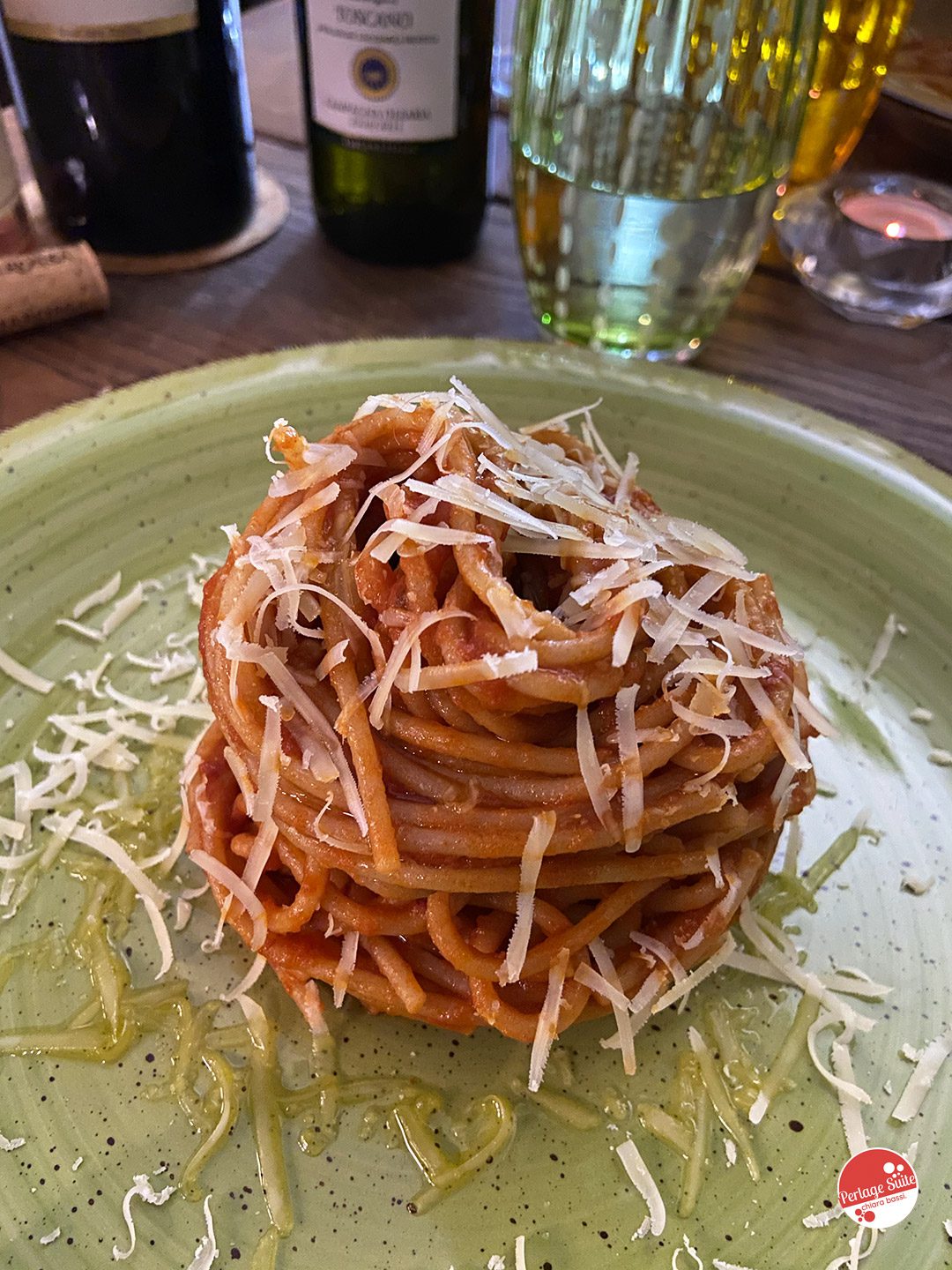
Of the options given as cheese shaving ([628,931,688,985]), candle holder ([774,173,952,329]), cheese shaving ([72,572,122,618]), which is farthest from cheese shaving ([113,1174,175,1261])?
candle holder ([774,173,952,329])

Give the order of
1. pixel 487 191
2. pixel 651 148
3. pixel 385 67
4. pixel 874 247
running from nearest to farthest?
pixel 651 148, pixel 385 67, pixel 874 247, pixel 487 191

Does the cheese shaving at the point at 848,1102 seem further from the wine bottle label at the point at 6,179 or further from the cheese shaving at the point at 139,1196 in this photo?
the wine bottle label at the point at 6,179

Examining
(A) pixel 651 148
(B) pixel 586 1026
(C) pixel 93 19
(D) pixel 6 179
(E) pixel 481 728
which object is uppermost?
(C) pixel 93 19

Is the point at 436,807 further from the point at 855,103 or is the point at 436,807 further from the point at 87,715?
the point at 855,103

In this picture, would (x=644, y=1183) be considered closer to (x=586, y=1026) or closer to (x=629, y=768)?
(x=586, y=1026)

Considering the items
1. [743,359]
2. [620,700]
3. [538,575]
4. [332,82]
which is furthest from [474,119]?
[620,700]

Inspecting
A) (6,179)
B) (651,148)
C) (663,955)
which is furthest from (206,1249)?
(6,179)

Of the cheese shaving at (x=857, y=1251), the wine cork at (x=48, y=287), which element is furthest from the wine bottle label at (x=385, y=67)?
the cheese shaving at (x=857, y=1251)
